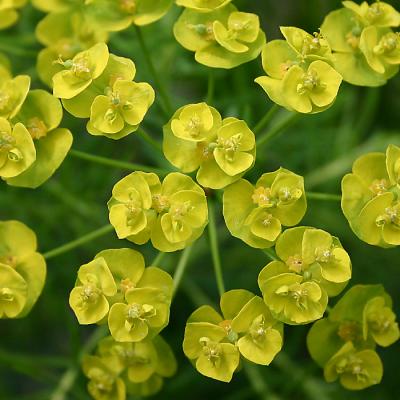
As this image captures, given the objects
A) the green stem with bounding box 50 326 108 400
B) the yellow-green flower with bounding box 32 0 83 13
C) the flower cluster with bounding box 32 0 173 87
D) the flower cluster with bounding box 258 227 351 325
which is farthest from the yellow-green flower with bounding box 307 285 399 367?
the yellow-green flower with bounding box 32 0 83 13

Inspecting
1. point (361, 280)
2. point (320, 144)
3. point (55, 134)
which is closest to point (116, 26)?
point (55, 134)

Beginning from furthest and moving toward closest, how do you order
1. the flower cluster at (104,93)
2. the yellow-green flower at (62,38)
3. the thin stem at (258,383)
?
1. the thin stem at (258,383)
2. the yellow-green flower at (62,38)
3. the flower cluster at (104,93)

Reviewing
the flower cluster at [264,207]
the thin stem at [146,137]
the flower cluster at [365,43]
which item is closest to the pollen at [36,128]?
the thin stem at [146,137]

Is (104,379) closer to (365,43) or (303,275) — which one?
(303,275)

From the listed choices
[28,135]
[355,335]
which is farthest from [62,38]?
Result: [355,335]

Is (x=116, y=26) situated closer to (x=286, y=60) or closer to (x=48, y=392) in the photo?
(x=286, y=60)

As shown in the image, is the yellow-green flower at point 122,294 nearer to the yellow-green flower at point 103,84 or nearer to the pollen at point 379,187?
the yellow-green flower at point 103,84

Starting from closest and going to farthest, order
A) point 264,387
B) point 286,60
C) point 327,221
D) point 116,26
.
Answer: point 286,60
point 116,26
point 264,387
point 327,221

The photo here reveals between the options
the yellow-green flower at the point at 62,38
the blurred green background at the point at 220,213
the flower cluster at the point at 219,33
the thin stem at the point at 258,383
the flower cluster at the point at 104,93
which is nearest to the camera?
the flower cluster at the point at 104,93
